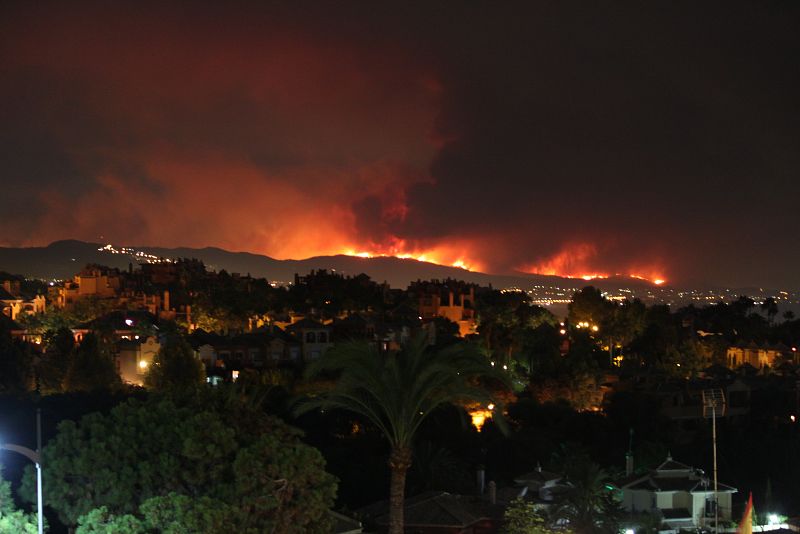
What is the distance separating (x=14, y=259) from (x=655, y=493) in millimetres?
141288

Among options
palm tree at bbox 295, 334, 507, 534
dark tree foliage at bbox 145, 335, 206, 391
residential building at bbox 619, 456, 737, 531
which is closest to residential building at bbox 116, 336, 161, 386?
dark tree foliage at bbox 145, 335, 206, 391

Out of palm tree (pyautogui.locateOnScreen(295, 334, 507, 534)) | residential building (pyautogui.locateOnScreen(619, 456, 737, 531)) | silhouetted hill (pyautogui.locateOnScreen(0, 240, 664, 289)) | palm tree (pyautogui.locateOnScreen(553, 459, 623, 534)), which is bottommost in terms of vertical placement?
residential building (pyautogui.locateOnScreen(619, 456, 737, 531))

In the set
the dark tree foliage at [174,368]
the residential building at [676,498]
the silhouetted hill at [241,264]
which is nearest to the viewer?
the residential building at [676,498]

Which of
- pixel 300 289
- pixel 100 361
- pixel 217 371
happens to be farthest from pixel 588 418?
pixel 300 289

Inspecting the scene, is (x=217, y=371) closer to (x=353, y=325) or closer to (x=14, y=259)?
(x=353, y=325)

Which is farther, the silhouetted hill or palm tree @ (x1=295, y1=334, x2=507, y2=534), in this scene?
the silhouetted hill

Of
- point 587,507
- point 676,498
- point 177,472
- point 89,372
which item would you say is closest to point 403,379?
point 177,472

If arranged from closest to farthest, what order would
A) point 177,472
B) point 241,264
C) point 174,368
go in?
point 177,472 < point 174,368 < point 241,264

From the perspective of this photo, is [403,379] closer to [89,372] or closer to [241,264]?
[89,372]

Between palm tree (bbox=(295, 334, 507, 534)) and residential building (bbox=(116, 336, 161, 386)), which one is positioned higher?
palm tree (bbox=(295, 334, 507, 534))

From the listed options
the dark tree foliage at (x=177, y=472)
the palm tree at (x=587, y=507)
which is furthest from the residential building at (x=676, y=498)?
the dark tree foliage at (x=177, y=472)

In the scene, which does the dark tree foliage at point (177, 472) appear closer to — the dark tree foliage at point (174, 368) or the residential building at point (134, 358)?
the dark tree foliage at point (174, 368)

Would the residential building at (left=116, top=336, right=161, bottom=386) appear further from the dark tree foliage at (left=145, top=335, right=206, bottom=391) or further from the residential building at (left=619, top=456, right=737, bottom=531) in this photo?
the residential building at (left=619, top=456, right=737, bottom=531)

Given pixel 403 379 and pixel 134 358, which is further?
pixel 134 358
